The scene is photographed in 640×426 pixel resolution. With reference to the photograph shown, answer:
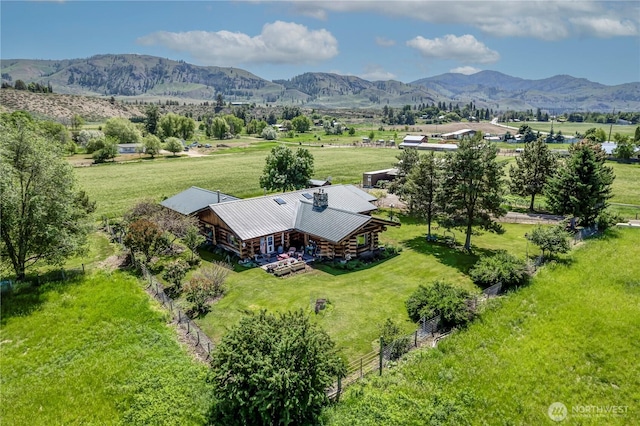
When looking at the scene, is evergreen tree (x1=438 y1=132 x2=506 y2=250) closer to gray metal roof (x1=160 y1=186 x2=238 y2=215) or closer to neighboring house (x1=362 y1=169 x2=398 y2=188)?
gray metal roof (x1=160 y1=186 x2=238 y2=215)

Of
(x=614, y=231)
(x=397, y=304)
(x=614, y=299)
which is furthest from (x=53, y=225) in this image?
(x=614, y=231)

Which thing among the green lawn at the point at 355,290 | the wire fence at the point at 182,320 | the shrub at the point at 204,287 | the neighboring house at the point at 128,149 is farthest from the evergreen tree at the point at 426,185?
the neighboring house at the point at 128,149

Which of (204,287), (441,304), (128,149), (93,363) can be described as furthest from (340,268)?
(128,149)

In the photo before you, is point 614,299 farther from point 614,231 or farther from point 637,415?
point 614,231

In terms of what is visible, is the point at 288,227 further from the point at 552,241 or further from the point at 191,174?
the point at 191,174

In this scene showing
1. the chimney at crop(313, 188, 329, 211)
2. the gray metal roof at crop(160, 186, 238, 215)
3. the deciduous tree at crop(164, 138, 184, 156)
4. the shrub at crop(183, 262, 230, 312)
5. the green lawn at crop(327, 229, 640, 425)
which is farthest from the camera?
the deciduous tree at crop(164, 138, 184, 156)

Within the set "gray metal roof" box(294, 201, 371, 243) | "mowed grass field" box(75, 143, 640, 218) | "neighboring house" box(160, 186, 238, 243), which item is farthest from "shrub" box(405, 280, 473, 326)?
"mowed grass field" box(75, 143, 640, 218)
